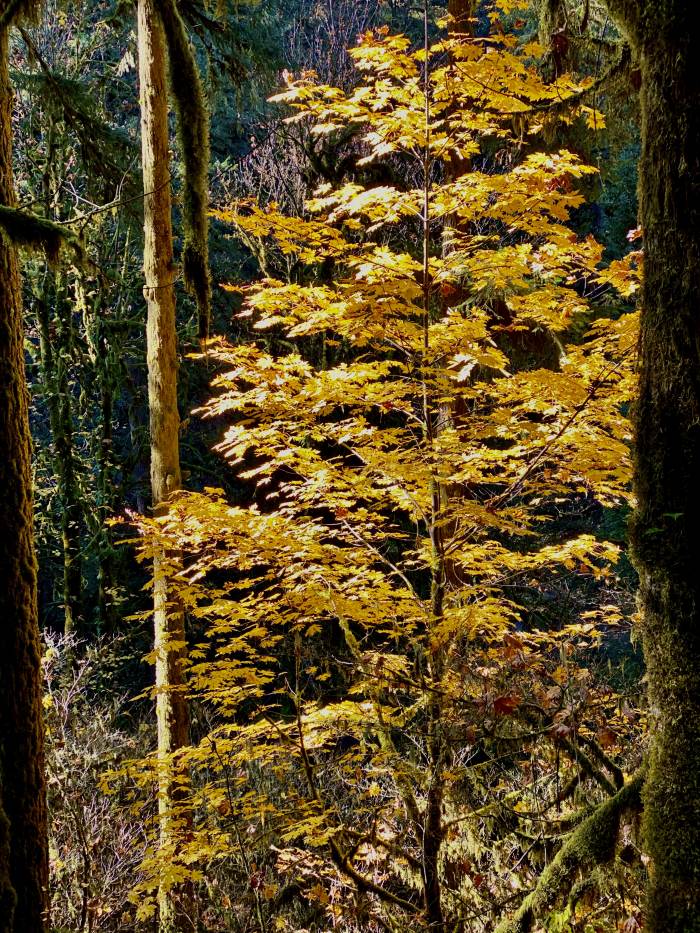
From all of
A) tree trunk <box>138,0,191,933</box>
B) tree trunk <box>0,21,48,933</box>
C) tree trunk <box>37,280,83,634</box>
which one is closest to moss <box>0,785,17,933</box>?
tree trunk <box>0,21,48,933</box>

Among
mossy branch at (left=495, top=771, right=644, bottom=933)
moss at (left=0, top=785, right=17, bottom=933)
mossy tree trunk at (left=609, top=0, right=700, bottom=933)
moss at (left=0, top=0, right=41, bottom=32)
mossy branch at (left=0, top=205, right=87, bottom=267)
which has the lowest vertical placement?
moss at (left=0, top=785, right=17, bottom=933)

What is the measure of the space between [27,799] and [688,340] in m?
3.67

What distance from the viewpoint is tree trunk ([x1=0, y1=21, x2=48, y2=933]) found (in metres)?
3.48

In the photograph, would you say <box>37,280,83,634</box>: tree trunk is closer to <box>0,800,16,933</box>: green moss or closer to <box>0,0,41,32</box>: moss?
<box>0,0,41,32</box>: moss

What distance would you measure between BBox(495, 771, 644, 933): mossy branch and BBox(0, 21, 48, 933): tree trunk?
250cm

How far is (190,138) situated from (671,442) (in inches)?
202

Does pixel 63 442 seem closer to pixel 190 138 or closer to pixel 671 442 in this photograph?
pixel 190 138

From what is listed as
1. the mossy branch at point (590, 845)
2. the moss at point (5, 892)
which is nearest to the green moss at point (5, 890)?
the moss at point (5, 892)

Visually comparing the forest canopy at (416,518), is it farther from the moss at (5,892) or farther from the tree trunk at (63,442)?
the tree trunk at (63,442)

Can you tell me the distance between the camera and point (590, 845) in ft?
8.11

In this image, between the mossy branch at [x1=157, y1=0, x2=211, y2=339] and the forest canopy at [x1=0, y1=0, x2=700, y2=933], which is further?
the mossy branch at [x1=157, y1=0, x2=211, y2=339]

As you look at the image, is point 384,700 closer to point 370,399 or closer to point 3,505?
point 370,399

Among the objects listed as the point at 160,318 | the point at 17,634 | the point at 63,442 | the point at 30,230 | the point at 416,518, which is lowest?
the point at 17,634

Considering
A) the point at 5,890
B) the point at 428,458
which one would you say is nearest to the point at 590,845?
the point at 428,458
